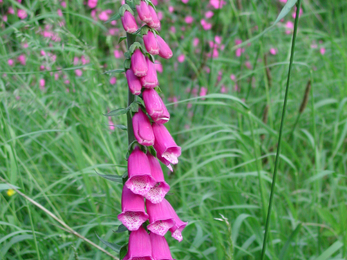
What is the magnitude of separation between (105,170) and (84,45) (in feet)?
2.27

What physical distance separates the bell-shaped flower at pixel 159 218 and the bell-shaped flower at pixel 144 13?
0.51 m

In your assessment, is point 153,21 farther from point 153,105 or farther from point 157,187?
point 157,187

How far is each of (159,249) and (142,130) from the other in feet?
1.15

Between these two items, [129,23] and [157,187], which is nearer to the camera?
[129,23]

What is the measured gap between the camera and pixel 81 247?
1.75m

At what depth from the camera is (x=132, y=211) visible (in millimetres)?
1033

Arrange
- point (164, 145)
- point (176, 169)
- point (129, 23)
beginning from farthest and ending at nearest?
point (176, 169)
point (164, 145)
point (129, 23)

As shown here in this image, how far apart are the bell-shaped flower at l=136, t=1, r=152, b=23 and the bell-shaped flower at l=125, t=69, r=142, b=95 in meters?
0.14

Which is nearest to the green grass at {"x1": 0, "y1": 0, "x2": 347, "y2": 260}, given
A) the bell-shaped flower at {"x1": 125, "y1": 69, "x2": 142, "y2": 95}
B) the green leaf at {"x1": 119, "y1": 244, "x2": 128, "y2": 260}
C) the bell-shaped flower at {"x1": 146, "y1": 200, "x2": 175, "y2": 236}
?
the bell-shaped flower at {"x1": 146, "y1": 200, "x2": 175, "y2": 236}

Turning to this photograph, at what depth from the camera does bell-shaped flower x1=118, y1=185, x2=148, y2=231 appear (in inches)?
39.1

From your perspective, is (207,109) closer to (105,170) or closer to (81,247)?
(105,170)

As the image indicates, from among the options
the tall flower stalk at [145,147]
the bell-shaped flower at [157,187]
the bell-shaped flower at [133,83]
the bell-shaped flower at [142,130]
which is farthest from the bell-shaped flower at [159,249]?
the bell-shaped flower at [133,83]

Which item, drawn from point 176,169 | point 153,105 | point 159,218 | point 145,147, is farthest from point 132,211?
point 176,169

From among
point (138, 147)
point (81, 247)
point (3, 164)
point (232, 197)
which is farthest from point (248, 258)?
point (3, 164)
